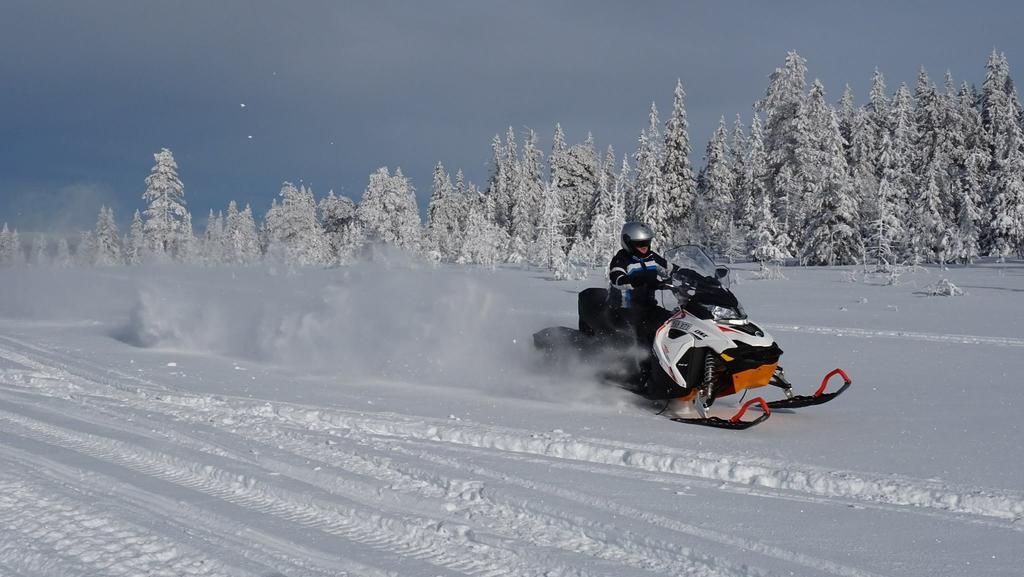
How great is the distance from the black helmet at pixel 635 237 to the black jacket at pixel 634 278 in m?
0.09

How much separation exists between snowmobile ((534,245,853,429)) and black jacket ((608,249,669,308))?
0.16 metres

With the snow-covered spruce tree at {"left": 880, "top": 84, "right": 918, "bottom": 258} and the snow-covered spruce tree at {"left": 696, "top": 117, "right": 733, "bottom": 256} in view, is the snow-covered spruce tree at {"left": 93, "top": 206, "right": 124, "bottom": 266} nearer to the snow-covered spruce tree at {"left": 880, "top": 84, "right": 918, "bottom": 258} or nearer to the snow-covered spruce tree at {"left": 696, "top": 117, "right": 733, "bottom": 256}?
the snow-covered spruce tree at {"left": 696, "top": 117, "right": 733, "bottom": 256}

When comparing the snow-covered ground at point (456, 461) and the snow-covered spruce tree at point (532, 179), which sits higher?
the snow-covered spruce tree at point (532, 179)

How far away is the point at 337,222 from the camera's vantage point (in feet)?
214

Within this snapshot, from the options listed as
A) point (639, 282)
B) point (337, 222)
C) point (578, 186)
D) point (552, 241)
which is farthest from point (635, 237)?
point (337, 222)

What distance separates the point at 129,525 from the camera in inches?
169

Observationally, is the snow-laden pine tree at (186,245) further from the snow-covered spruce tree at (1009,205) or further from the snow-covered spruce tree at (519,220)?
the snow-covered spruce tree at (1009,205)

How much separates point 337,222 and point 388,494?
62.6 meters

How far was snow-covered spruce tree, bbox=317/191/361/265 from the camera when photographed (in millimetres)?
60031

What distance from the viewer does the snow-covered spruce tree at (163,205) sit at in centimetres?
5312

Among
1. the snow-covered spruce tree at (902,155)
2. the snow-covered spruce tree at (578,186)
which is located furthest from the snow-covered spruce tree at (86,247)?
the snow-covered spruce tree at (902,155)

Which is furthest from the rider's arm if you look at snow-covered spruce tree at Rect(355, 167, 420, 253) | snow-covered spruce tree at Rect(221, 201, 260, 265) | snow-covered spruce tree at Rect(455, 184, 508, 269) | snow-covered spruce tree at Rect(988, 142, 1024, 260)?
snow-covered spruce tree at Rect(221, 201, 260, 265)

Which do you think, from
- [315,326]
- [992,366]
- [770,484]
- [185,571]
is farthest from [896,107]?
[185,571]

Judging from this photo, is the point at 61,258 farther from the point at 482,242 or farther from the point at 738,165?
the point at 738,165
